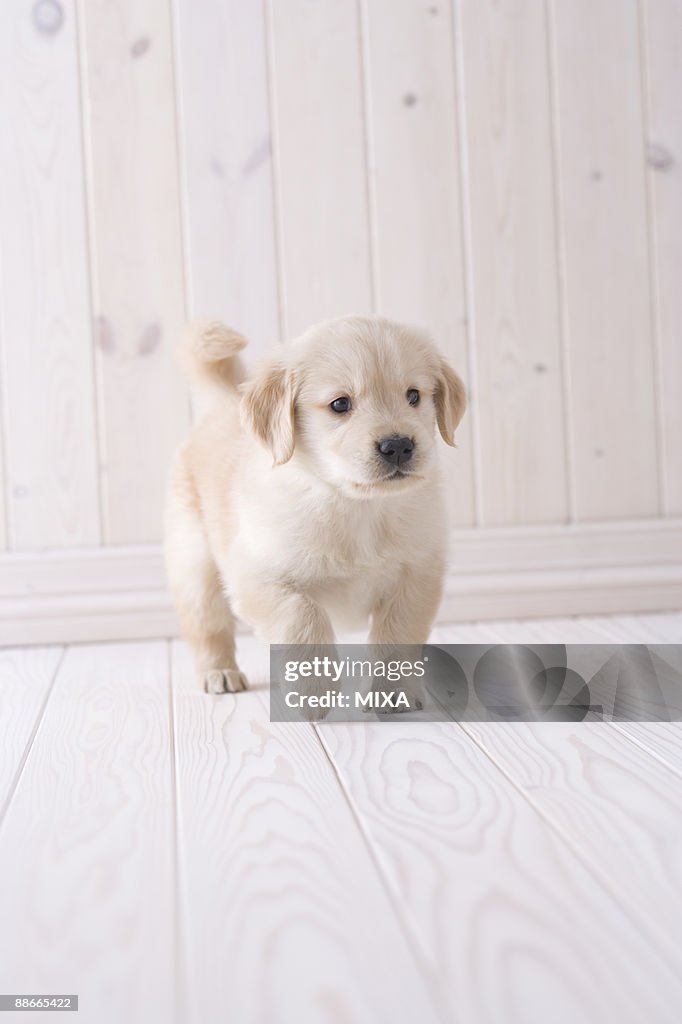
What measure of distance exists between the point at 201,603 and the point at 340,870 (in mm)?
832

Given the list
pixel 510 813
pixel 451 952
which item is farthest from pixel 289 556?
pixel 451 952

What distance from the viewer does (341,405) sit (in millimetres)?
1443

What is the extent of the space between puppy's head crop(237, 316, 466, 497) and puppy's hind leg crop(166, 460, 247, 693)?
34 centimetres

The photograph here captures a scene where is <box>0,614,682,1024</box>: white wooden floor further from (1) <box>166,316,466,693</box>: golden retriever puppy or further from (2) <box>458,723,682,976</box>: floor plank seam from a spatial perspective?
(1) <box>166,316,466,693</box>: golden retriever puppy

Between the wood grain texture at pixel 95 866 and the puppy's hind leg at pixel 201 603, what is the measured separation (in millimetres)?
117

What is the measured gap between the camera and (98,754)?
1.41 metres

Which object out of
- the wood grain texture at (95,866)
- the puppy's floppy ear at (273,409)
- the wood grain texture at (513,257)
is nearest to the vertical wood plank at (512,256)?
the wood grain texture at (513,257)

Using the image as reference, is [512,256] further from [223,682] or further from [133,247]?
[223,682]

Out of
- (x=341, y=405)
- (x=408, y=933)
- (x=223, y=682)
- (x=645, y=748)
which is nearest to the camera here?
(x=408, y=933)

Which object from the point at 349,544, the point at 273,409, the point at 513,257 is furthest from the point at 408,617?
the point at 513,257

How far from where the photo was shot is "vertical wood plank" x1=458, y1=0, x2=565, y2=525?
7.45 ft

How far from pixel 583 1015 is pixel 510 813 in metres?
0.39

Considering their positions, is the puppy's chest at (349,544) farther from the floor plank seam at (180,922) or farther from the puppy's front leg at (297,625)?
the floor plank seam at (180,922)

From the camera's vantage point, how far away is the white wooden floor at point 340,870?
771 millimetres
